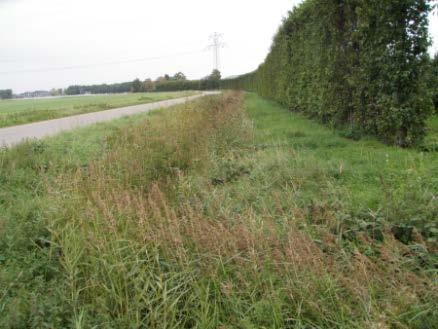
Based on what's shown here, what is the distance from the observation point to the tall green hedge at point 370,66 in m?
6.13

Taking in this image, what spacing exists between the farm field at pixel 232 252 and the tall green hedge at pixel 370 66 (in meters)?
1.42

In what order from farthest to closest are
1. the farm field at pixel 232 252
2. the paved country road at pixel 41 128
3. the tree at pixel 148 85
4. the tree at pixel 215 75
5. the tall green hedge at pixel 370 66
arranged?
1. the tree at pixel 148 85
2. the tree at pixel 215 75
3. the paved country road at pixel 41 128
4. the tall green hedge at pixel 370 66
5. the farm field at pixel 232 252

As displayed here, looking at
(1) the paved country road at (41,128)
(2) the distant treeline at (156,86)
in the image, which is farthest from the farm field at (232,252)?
(2) the distant treeline at (156,86)

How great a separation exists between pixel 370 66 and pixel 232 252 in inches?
214

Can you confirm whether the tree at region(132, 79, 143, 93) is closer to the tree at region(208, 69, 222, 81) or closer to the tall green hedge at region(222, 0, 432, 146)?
the tree at region(208, 69, 222, 81)

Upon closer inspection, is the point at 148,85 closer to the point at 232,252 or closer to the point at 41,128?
the point at 41,128

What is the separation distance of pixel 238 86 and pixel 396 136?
4912 centimetres

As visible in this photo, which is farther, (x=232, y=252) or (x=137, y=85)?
(x=137, y=85)

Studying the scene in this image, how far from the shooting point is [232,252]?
9.29ft

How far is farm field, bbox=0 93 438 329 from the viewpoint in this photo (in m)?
2.33

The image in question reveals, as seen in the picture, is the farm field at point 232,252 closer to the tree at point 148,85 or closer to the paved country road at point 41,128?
the paved country road at point 41,128

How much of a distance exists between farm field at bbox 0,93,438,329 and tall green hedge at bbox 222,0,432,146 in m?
1.42

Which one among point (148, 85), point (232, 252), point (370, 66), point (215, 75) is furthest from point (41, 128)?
point (148, 85)

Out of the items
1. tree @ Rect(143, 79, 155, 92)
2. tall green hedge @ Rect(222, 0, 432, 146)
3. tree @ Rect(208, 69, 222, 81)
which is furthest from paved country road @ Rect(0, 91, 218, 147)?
tree @ Rect(143, 79, 155, 92)
